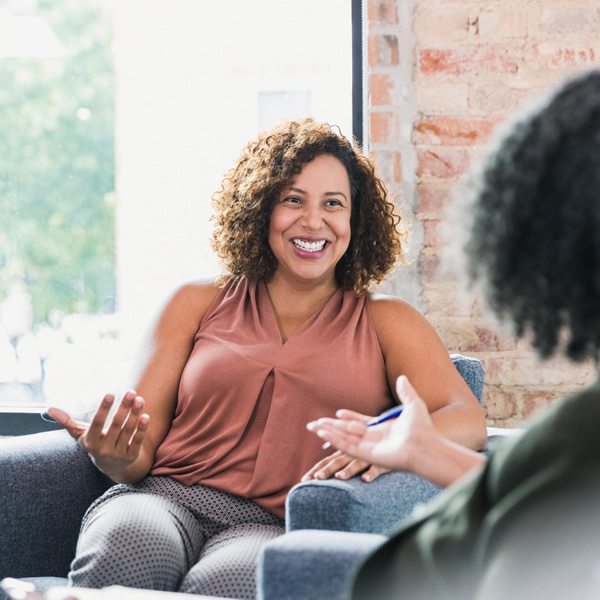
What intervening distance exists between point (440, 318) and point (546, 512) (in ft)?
4.92

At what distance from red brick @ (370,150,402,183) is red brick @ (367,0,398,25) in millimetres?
341

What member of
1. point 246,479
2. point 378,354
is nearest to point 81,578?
point 246,479

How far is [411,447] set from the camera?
943 mm

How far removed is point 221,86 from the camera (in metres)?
2.36

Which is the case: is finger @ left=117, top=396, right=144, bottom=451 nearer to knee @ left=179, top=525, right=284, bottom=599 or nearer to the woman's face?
knee @ left=179, top=525, right=284, bottom=599

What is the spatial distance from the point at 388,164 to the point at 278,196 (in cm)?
41

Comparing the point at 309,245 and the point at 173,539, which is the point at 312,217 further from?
the point at 173,539

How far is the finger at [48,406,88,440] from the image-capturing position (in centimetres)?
147

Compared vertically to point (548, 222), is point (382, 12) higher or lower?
higher

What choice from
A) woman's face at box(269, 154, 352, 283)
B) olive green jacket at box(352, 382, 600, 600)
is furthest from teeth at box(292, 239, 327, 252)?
olive green jacket at box(352, 382, 600, 600)

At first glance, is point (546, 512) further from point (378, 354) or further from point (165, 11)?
point (165, 11)

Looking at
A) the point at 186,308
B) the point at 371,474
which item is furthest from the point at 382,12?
the point at 371,474

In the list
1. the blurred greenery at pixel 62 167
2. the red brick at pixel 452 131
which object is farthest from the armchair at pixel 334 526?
the blurred greenery at pixel 62 167

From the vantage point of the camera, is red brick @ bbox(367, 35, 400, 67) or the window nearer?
red brick @ bbox(367, 35, 400, 67)
